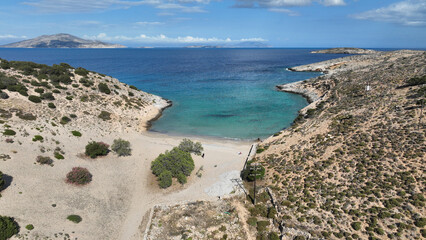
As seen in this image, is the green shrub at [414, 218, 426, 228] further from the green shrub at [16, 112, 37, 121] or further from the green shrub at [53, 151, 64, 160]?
the green shrub at [16, 112, 37, 121]

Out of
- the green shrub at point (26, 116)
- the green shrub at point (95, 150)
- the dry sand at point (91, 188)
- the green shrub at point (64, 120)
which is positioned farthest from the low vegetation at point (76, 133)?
the green shrub at point (26, 116)

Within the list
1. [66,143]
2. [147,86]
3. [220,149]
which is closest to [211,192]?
[220,149]

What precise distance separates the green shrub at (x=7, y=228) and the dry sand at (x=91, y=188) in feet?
2.60

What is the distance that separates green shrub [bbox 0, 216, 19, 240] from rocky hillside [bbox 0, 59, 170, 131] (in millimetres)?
25897

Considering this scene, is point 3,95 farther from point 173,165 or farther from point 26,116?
point 173,165

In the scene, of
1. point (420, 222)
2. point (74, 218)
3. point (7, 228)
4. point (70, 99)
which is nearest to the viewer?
point (7, 228)

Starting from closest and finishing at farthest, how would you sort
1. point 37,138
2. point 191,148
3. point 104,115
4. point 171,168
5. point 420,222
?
point 420,222, point 171,168, point 37,138, point 191,148, point 104,115

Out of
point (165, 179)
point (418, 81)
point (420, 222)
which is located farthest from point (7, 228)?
point (418, 81)

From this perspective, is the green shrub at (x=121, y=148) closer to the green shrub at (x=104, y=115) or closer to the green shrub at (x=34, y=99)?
the green shrub at (x=104, y=115)

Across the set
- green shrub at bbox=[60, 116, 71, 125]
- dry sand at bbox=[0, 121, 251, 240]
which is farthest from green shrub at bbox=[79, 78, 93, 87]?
dry sand at bbox=[0, 121, 251, 240]

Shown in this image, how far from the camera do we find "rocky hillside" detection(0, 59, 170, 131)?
48.9 metres

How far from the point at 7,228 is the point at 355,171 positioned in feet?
125

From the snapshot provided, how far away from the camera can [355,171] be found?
31.7 meters

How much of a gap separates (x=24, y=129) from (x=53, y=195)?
59.1 ft
